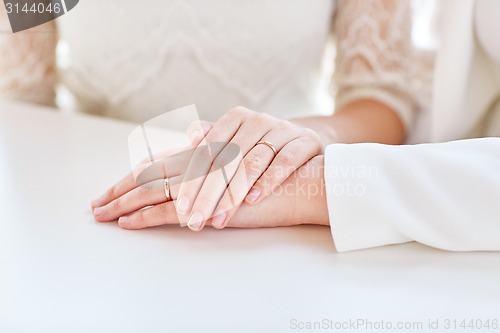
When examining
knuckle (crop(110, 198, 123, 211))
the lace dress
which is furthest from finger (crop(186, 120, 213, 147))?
the lace dress

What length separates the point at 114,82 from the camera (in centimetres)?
110

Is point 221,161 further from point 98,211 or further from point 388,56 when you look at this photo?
point 388,56

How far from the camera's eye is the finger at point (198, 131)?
688 millimetres

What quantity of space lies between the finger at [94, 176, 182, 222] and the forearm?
0.27 metres

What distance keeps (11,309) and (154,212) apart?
0.19m

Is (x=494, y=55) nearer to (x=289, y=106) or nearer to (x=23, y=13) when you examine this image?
(x=289, y=106)

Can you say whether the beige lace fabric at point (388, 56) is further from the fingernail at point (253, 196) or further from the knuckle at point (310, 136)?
the fingernail at point (253, 196)

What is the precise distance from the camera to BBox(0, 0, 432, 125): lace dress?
3.46 ft

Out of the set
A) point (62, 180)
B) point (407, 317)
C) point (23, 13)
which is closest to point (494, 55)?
point (407, 317)

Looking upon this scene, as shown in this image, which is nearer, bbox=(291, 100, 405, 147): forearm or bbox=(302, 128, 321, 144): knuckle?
bbox=(302, 128, 321, 144): knuckle

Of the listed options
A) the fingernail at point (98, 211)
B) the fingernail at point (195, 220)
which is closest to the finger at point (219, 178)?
the fingernail at point (195, 220)

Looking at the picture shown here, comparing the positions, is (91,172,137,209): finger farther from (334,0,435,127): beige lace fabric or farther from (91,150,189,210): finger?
(334,0,435,127): beige lace fabric

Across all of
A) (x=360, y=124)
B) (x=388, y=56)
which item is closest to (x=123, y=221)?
(x=360, y=124)

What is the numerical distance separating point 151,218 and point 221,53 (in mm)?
504
